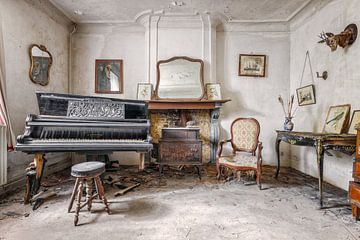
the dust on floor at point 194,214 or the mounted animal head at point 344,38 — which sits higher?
the mounted animal head at point 344,38

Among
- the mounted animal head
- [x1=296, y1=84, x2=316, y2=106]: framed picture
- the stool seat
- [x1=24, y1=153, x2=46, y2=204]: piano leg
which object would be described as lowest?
[x1=24, y1=153, x2=46, y2=204]: piano leg

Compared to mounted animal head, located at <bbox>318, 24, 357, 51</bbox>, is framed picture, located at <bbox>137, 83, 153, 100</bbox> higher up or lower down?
lower down

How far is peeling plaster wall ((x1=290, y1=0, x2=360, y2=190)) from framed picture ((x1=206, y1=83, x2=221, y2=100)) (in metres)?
1.70

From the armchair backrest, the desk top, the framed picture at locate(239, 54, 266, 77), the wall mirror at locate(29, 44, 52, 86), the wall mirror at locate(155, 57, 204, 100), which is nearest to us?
the desk top

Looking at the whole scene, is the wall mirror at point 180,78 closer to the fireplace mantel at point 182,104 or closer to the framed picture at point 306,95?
the fireplace mantel at point 182,104

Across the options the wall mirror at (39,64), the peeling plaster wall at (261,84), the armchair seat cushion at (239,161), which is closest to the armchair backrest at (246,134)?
the armchair seat cushion at (239,161)

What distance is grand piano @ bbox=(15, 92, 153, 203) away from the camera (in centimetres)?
237

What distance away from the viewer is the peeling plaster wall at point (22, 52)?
2.82 m

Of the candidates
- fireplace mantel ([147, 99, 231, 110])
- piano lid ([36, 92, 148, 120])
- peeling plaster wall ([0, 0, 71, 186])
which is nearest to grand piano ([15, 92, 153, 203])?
piano lid ([36, 92, 148, 120])

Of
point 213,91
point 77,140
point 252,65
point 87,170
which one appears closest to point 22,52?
point 77,140

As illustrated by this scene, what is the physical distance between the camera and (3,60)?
2615 mm

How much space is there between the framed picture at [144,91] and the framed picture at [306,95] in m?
3.13

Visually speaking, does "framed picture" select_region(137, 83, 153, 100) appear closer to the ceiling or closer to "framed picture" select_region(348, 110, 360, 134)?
the ceiling

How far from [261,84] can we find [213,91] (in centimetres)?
116
